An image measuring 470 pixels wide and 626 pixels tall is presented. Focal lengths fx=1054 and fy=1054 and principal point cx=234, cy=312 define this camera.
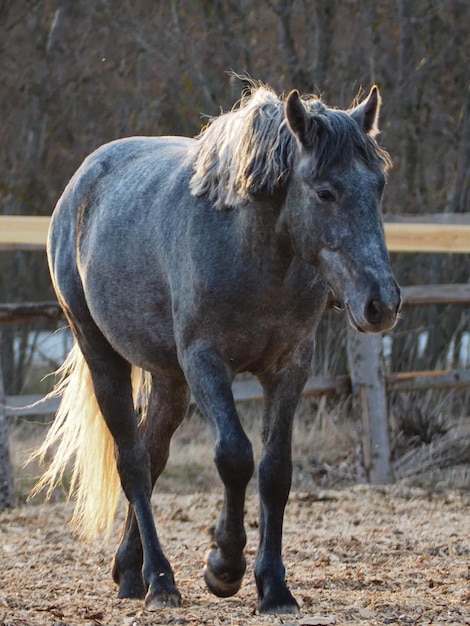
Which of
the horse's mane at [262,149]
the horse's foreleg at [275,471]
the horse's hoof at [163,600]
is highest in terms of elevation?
the horse's mane at [262,149]

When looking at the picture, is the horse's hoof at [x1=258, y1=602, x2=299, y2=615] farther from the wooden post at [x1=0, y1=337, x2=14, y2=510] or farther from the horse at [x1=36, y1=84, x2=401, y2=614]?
the wooden post at [x1=0, y1=337, x2=14, y2=510]

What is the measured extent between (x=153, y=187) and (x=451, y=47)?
6.21 m

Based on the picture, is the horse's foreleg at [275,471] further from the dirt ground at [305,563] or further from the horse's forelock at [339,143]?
the horse's forelock at [339,143]

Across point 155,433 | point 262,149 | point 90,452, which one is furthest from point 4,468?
point 262,149

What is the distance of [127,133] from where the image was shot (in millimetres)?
9359

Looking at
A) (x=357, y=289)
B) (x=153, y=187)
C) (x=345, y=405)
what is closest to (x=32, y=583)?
(x=153, y=187)

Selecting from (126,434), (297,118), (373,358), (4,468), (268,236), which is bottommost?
(4,468)

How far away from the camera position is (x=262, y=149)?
10.7 feet

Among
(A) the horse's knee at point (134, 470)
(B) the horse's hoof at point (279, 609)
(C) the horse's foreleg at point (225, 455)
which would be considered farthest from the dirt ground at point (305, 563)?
(A) the horse's knee at point (134, 470)

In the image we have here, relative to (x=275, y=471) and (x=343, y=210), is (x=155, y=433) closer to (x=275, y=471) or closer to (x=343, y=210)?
(x=275, y=471)

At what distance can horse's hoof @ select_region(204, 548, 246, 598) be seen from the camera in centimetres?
342

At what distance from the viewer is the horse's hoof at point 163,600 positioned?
3596 millimetres

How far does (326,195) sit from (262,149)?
32 cm

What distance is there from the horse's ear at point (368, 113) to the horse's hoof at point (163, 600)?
170cm
